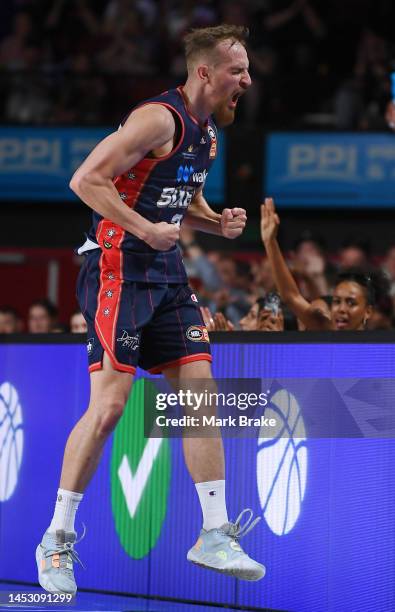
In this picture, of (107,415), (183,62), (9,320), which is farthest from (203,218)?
(183,62)

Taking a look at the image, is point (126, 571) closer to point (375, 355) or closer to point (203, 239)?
point (375, 355)

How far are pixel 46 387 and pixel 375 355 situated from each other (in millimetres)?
2204

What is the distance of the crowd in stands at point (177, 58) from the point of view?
13875 millimetres

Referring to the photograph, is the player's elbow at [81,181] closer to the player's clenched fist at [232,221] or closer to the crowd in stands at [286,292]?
the player's clenched fist at [232,221]

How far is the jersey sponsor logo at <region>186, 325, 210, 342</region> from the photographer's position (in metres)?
5.23

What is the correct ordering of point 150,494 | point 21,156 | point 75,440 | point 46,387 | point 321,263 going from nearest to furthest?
1. point 75,440
2. point 150,494
3. point 46,387
4. point 321,263
5. point 21,156

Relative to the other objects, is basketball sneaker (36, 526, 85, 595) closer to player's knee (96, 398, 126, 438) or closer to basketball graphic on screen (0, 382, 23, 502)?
player's knee (96, 398, 126, 438)

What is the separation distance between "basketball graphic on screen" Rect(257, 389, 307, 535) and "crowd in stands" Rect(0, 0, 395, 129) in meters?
8.00

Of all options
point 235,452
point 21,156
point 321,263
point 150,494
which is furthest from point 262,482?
point 21,156

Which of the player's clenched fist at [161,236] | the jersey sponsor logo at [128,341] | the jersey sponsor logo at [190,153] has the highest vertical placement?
the jersey sponsor logo at [190,153]

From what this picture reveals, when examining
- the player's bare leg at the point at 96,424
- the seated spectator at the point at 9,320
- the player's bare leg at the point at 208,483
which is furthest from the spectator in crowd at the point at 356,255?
the player's bare leg at the point at 96,424

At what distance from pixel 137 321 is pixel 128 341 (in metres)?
0.11

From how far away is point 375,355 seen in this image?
5.82 metres

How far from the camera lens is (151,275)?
5184 millimetres
